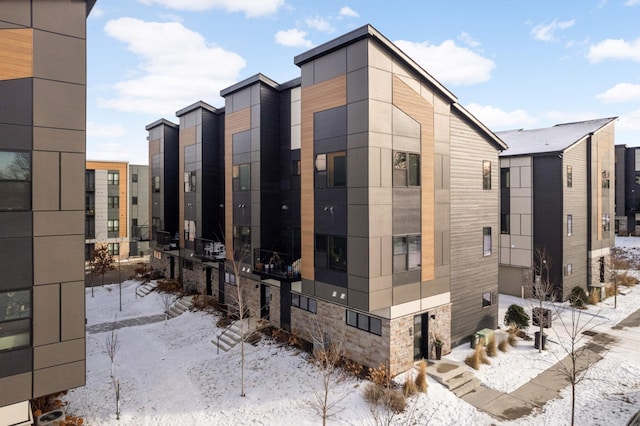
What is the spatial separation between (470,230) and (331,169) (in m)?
8.84

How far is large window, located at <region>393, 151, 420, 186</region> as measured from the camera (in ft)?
51.2

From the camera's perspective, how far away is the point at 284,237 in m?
22.1

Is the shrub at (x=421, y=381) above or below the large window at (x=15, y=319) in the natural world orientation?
below

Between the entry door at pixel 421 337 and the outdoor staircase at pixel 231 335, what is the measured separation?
874 cm

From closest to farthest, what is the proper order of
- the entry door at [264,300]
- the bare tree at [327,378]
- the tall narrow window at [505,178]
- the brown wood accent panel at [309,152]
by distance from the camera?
the bare tree at [327,378] → the brown wood accent panel at [309,152] → the entry door at [264,300] → the tall narrow window at [505,178]

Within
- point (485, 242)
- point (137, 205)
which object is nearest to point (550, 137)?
point (485, 242)

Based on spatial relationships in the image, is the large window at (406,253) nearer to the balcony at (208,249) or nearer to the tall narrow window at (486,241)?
the tall narrow window at (486,241)

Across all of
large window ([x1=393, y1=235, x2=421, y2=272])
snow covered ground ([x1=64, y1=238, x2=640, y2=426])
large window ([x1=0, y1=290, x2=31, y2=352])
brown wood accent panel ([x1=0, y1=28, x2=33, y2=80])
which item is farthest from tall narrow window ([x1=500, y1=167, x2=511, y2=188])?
large window ([x1=0, y1=290, x2=31, y2=352])

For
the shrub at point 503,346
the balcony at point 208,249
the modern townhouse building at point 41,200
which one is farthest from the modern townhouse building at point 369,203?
the modern townhouse building at point 41,200

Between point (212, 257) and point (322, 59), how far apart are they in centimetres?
1485

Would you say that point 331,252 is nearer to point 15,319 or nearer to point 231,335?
point 231,335

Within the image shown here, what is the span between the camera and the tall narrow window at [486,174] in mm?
20703

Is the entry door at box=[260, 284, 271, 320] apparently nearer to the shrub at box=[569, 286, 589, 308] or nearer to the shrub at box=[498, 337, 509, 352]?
the shrub at box=[498, 337, 509, 352]

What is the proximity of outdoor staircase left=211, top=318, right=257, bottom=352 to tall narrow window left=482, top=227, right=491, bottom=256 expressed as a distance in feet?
45.2
